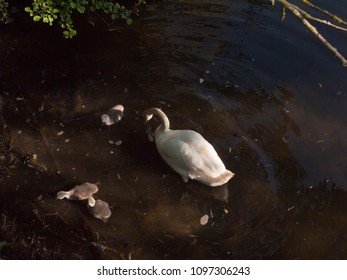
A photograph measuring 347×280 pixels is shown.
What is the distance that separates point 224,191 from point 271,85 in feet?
7.17

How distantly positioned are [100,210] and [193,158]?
119cm

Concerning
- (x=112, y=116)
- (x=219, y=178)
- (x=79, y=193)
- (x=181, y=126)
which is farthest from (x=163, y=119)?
(x=79, y=193)

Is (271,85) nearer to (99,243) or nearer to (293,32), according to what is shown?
(293,32)

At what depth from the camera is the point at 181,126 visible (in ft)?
19.7

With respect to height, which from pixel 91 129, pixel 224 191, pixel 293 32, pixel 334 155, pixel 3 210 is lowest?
pixel 3 210

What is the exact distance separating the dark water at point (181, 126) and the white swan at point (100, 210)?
102 millimetres

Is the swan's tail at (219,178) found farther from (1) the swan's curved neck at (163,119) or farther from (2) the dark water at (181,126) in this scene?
(1) the swan's curved neck at (163,119)

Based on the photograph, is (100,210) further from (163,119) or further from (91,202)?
(163,119)

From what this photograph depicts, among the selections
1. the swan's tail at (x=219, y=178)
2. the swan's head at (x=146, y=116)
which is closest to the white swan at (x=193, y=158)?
the swan's tail at (x=219, y=178)

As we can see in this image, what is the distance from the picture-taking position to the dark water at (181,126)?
4.85 meters

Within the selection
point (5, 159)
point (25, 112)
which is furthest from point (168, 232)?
point (25, 112)

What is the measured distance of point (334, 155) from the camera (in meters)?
5.71

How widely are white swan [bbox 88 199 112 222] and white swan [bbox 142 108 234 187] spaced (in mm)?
975

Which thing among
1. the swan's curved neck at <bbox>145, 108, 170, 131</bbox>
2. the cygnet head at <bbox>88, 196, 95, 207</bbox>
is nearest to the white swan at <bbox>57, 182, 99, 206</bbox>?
the cygnet head at <bbox>88, 196, 95, 207</bbox>
